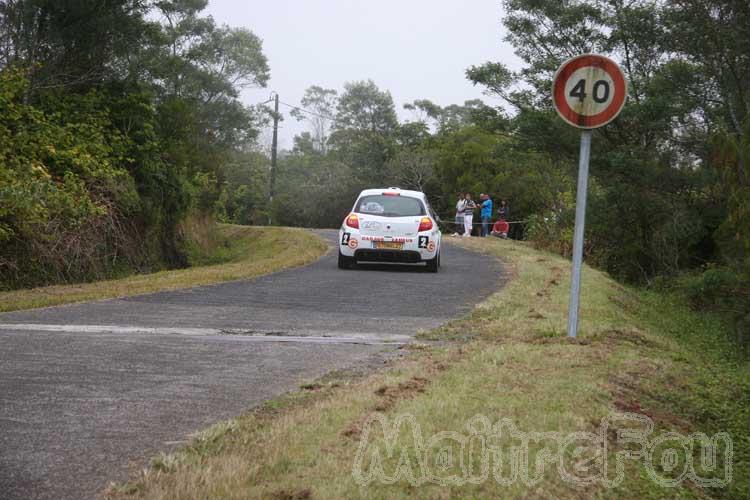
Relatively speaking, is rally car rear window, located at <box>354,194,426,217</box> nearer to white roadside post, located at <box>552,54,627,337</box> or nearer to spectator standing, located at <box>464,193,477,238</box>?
white roadside post, located at <box>552,54,627,337</box>

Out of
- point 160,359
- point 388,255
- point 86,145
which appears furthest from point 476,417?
point 86,145

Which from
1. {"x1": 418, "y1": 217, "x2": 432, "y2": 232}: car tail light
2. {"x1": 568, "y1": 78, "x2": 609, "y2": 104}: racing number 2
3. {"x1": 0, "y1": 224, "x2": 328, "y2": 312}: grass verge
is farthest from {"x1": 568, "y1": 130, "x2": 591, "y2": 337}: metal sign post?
{"x1": 418, "y1": 217, "x2": 432, "y2": 232}: car tail light

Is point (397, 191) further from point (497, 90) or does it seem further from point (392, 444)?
point (497, 90)

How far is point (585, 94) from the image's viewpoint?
8.18 meters

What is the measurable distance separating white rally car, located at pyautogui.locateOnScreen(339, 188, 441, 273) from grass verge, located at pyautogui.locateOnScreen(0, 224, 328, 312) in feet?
4.88

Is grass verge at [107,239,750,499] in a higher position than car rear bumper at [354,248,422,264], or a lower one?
lower

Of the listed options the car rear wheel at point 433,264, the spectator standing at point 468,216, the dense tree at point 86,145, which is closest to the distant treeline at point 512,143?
the dense tree at point 86,145

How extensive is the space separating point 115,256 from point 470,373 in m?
15.7

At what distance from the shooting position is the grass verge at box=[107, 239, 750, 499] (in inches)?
157

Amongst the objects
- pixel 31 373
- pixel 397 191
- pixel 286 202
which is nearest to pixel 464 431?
pixel 31 373

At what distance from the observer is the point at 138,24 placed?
893 inches

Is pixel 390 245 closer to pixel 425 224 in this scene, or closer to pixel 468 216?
pixel 425 224

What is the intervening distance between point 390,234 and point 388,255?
0.43 meters

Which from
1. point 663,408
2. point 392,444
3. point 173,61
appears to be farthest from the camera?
point 173,61
